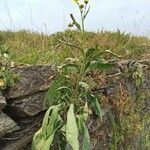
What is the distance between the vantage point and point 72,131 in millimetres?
5348

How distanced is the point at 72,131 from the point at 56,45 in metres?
3.11

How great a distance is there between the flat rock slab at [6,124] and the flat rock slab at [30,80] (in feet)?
1.04

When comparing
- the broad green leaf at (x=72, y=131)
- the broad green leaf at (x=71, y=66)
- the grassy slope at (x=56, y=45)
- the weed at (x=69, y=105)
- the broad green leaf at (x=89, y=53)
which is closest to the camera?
the broad green leaf at (x=72, y=131)

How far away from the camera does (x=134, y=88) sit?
28.8 ft

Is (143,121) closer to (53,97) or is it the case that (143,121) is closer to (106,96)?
(106,96)

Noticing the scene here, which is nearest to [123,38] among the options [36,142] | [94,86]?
[94,86]

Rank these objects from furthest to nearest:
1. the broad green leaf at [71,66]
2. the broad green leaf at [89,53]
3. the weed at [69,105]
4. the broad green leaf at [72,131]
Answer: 1. the broad green leaf at [71,66]
2. the broad green leaf at [89,53]
3. the weed at [69,105]
4. the broad green leaf at [72,131]

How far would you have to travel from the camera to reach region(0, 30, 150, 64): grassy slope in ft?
23.9

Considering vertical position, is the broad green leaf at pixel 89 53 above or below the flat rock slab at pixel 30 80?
above

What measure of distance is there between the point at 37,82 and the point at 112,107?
1899 millimetres

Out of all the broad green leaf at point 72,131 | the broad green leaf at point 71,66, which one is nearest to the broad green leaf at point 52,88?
the broad green leaf at point 71,66

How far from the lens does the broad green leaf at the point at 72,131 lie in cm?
527

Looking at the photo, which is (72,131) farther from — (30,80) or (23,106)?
(30,80)

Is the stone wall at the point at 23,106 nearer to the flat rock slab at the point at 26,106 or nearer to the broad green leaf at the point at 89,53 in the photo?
the flat rock slab at the point at 26,106
